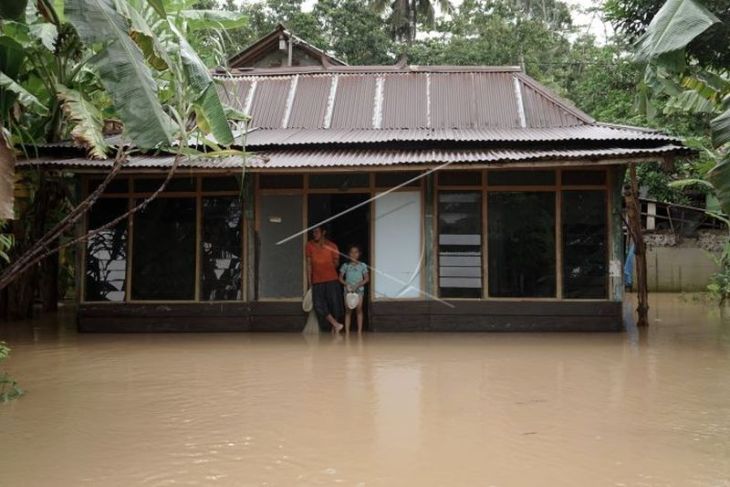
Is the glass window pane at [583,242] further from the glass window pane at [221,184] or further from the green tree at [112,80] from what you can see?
the green tree at [112,80]

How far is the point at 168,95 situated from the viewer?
7.42 meters

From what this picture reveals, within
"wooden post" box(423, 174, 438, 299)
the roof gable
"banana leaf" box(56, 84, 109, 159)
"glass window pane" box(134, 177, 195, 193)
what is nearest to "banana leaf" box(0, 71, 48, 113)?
"banana leaf" box(56, 84, 109, 159)

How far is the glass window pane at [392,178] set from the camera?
390 inches

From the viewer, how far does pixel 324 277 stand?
965cm

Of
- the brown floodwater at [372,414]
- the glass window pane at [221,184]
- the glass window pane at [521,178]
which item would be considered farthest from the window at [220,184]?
the glass window pane at [521,178]

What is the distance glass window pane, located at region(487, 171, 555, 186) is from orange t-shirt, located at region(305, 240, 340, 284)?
242cm

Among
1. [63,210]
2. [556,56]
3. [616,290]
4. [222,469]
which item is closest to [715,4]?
[616,290]

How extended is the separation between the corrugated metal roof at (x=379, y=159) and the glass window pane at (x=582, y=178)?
715mm

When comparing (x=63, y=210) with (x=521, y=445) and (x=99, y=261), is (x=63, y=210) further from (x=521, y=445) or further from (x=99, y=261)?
(x=521, y=445)

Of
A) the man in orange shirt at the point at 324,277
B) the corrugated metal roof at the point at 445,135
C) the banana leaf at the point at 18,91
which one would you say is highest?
the corrugated metal roof at the point at 445,135

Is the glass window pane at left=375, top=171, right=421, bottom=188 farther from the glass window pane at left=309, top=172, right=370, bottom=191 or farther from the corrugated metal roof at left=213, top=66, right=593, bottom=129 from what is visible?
the corrugated metal roof at left=213, top=66, right=593, bottom=129

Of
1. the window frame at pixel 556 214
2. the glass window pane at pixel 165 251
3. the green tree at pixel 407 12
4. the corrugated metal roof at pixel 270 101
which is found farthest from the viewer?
the green tree at pixel 407 12

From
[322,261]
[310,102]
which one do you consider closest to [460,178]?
[322,261]

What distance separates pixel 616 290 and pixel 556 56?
1681 centimetres
